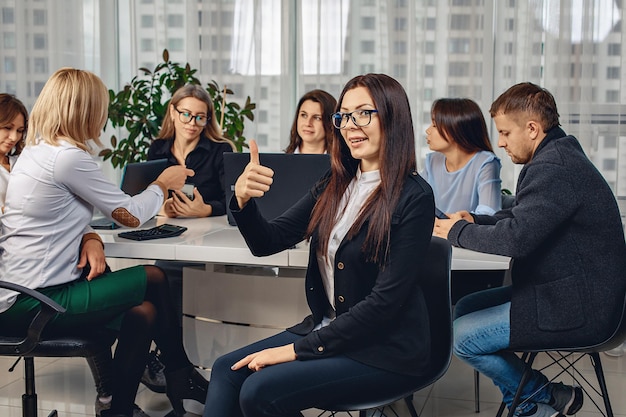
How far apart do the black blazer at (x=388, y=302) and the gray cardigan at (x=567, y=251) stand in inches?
16.7

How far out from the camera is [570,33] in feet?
15.4

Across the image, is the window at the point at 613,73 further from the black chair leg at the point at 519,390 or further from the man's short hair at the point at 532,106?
the black chair leg at the point at 519,390

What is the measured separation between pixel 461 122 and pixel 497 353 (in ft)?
3.97

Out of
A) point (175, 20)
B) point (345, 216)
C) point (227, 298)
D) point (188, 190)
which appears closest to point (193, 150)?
point (188, 190)

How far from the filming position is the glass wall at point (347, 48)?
4.65m

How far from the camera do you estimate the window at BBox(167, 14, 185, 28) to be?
18.4 ft

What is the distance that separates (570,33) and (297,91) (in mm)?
1746

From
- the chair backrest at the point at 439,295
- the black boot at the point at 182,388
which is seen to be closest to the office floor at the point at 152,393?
the black boot at the point at 182,388

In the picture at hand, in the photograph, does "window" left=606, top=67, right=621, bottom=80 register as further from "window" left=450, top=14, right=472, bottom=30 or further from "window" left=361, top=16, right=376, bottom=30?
"window" left=361, top=16, right=376, bottom=30

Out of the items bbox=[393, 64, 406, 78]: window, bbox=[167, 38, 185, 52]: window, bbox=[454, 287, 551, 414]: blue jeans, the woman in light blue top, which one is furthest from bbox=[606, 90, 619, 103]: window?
bbox=[167, 38, 185, 52]: window

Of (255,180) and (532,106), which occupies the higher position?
(532,106)

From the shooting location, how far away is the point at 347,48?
208 inches

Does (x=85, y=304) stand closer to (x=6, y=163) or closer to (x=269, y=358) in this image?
(x=6, y=163)

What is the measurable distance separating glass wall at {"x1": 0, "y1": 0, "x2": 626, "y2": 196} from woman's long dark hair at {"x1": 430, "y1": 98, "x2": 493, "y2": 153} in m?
1.43
